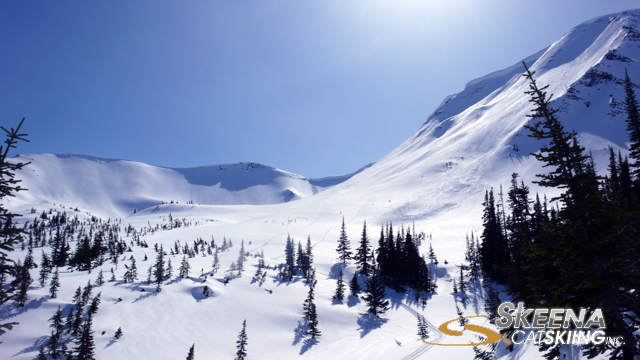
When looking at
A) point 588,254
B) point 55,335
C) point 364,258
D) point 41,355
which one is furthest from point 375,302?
point 41,355

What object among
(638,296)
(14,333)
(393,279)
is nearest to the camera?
(638,296)

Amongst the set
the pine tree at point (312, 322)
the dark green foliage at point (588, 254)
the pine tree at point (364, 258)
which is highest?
the dark green foliage at point (588, 254)

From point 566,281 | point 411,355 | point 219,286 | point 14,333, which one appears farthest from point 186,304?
point 566,281

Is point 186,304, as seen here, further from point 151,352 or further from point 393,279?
point 393,279

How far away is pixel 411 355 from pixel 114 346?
4186 centimetres

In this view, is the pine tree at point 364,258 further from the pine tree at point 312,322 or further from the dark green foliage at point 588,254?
the dark green foliage at point 588,254

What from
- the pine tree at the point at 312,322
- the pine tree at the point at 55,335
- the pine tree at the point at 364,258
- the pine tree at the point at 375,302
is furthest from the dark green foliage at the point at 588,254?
the pine tree at the point at 364,258

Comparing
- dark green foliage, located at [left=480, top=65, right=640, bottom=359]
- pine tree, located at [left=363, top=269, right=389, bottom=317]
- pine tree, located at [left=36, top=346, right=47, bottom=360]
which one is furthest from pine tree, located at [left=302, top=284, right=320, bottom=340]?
dark green foliage, located at [left=480, top=65, right=640, bottom=359]

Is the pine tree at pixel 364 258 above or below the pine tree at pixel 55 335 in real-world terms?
above

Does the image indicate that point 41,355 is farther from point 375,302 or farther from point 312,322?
point 375,302

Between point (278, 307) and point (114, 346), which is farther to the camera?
point (278, 307)

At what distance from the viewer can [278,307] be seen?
182 feet

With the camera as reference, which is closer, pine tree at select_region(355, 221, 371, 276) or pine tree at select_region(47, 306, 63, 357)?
pine tree at select_region(47, 306, 63, 357)

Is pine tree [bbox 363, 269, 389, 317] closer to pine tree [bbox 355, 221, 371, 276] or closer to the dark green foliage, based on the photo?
pine tree [bbox 355, 221, 371, 276]
